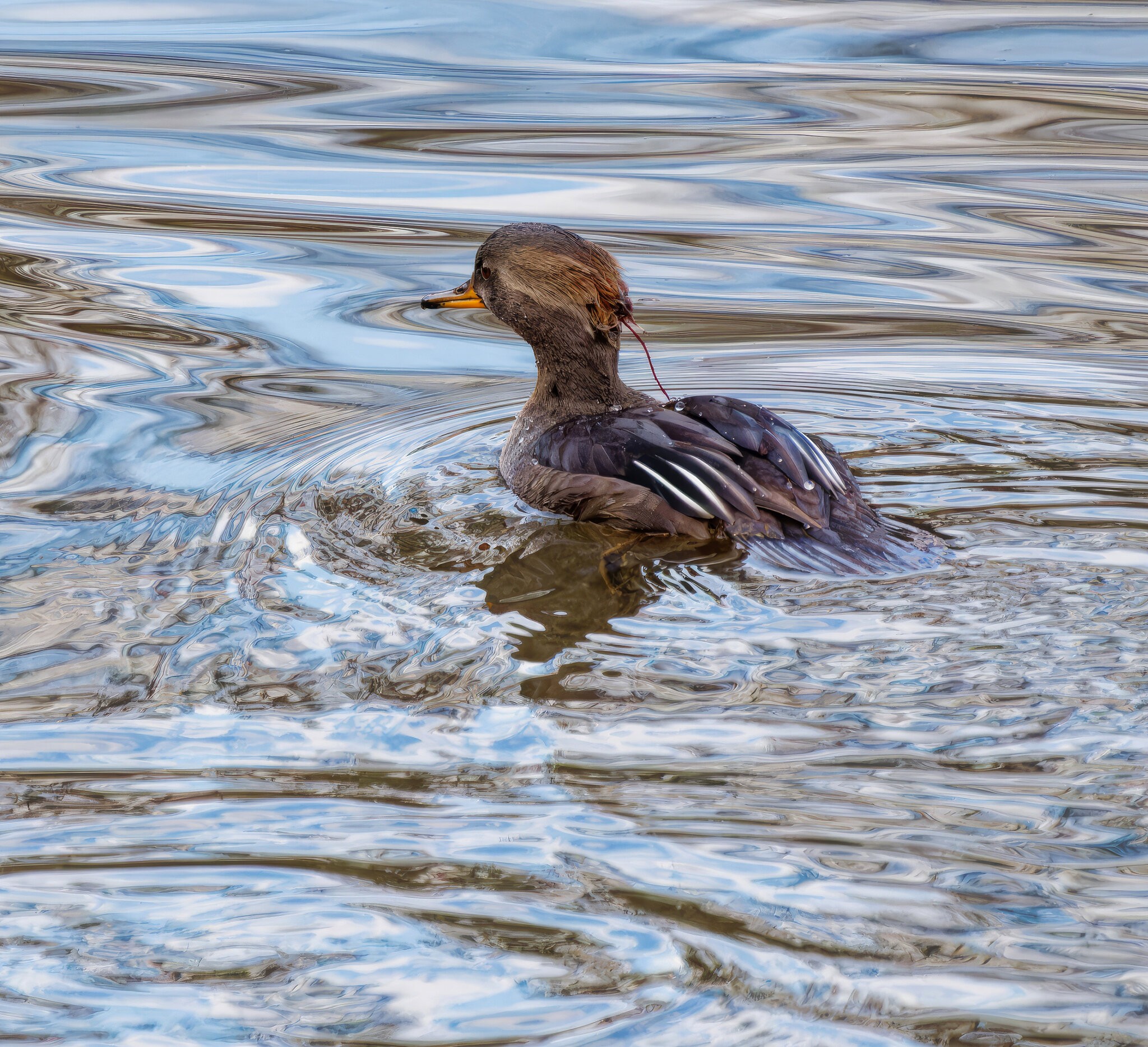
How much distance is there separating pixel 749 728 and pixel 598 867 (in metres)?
0.69

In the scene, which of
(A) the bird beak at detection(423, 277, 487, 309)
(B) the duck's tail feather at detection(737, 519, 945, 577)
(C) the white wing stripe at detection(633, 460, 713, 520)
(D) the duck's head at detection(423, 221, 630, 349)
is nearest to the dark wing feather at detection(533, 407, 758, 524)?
(C) the white wing stripe at detection(633, 460, 713, 520)

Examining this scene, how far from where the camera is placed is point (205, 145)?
31.4 ft

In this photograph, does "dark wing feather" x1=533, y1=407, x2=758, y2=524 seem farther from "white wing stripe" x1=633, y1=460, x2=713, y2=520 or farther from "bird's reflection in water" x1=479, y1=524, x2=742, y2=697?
"bird's reflection in water" x1=479, y1=524, x2=742, y2=697

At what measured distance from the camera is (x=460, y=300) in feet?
19.6

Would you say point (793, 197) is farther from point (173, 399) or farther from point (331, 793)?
point (331, 793)

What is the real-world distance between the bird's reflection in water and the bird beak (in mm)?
1256

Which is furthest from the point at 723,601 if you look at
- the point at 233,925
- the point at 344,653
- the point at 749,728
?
the point at 233,925

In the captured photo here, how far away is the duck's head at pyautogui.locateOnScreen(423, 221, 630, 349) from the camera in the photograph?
554cm

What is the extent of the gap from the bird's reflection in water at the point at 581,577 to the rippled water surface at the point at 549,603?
0.02 meters

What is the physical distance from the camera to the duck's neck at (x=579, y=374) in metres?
5.59

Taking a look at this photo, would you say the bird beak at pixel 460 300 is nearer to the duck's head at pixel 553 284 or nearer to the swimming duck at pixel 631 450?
the swimming duck at pixel 631 450

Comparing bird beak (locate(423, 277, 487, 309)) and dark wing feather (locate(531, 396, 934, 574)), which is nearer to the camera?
dark wing feather (locate(531, 396, 934, 574))

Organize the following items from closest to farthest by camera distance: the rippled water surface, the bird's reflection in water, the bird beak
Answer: the rippled water surface → the bird's reflection in water → the bird beak

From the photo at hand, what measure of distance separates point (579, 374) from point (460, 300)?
2.32 feet
